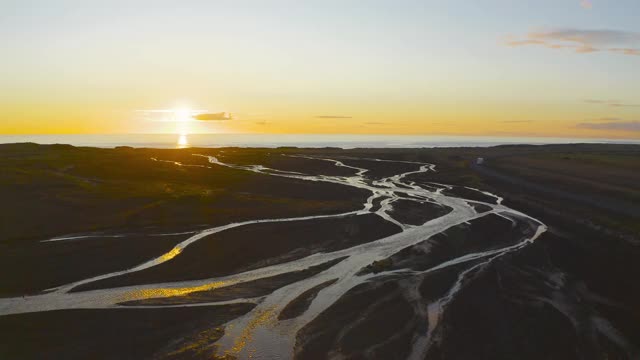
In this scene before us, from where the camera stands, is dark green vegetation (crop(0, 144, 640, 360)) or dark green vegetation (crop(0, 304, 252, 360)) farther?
dark green vegetation (crop(0, 144, 640, 360))

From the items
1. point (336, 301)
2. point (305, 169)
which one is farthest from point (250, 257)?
point (305, 169)

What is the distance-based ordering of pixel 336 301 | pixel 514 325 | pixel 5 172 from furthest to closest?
pixel 5 172 → pixel 336 301 → pixel 514 325

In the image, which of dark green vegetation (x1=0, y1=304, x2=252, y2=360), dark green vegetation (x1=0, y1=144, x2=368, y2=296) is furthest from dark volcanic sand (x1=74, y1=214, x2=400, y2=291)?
dark green vegetation (x1=0, y1=304, x2=252, y2=360)

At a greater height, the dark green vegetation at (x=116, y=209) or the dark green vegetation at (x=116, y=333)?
the dark green vegetation at (x=116, y=209)

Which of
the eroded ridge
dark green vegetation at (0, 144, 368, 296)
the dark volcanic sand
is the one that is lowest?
the eroded ridge

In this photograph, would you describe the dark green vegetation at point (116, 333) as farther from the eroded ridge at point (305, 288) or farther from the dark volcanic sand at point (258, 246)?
the dark volcanic sand at point (258, 246)

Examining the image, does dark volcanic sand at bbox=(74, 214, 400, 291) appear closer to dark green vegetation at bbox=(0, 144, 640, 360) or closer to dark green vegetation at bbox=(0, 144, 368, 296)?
dark green vegetation at bbox=(0, 144, 640, 360)

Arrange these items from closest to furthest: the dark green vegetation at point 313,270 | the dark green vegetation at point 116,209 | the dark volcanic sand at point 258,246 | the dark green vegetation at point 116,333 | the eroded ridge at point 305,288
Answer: the dark green vegetation at point 116,333 → the dark green vegetation at point 313,270 → the eroded ridge at point 305,288 → the dark volcanic sand at point 258,246 → the dark green vegetation at point 116,209

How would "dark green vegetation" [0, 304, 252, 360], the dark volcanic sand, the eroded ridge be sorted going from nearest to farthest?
1. "dark green vegetation" [0, 304, 252, 360]
2. the eroded ridge
3. the dark volcanic sand

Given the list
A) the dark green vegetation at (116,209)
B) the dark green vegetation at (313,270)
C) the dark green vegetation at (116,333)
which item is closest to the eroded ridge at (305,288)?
the dark green vegetation at (313,270)

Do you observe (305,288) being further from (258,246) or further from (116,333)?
(116,333)

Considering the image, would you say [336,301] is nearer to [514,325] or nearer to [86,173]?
[514,325]
